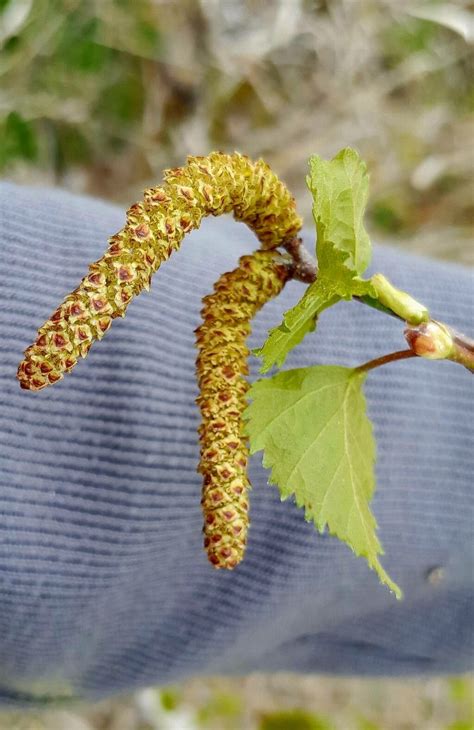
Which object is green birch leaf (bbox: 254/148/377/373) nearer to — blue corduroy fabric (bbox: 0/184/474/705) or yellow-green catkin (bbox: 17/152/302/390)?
yellow-green catkin (bbox: 17/152/302/390)

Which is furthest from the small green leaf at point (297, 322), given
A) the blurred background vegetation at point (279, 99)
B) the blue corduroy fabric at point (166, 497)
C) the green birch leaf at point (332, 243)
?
the blurred background vegetation at point (279, 99)

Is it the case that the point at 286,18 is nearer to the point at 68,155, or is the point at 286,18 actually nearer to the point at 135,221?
the point at 68,155

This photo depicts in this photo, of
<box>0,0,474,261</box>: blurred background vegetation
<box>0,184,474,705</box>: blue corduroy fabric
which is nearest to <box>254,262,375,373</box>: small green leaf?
<box>0,184,474,705</box>: blue corduroy fabric

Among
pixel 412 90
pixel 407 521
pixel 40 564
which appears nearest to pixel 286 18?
pixel 412 90

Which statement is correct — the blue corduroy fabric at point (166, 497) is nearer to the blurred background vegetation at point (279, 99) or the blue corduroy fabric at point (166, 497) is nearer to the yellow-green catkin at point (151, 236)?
the yellow-green catkin at point (151, 236)

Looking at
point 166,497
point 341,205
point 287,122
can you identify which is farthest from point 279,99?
point 341,205

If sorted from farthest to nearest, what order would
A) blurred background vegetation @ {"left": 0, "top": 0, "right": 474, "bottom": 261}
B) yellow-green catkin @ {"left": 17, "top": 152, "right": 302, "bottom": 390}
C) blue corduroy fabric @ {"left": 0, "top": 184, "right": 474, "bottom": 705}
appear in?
1. blurred background vegetation @ {"left": 0, "top": 0, "right": 474, "bottom": 261}
2. blue corduroy fabric @ {"left": 0, "top": 184, "right": 474, "bottom": 705}
3. yellow-green catkin @ {"left": 17, "top": 152, "right": 302, "bottom": 390}
